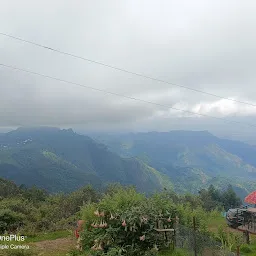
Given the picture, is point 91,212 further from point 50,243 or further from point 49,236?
point 49,236

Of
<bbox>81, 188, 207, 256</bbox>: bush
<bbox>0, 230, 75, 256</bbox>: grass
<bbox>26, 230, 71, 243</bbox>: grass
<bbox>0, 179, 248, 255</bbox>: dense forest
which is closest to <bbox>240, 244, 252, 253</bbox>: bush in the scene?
<bbox>0, 179, 248, 255</bbox>: dense forest

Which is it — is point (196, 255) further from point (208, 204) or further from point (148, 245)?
point (208, 204)

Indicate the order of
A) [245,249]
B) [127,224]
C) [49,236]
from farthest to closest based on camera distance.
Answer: [49,236] < [245,249] < [127,224]

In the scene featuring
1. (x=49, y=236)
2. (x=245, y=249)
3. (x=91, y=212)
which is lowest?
(x=245, y=249)

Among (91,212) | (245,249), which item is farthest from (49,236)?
(245,249)

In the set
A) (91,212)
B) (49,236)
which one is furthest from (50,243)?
(91,212)

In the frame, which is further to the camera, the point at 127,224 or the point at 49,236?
the point at 49,236

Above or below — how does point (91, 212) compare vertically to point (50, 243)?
above

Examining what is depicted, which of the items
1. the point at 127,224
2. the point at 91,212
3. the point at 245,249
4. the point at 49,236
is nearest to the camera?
the point at 127,224

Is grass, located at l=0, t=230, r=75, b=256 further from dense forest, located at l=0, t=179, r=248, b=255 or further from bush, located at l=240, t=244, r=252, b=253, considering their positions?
bush, located at l=240, t=244, r=252, b=253

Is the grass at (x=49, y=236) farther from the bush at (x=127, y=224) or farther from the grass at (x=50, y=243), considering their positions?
the bush at (x=127, y=224)

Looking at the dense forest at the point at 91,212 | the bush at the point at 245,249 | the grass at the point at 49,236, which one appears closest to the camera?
the dense forest at the point at 91,212

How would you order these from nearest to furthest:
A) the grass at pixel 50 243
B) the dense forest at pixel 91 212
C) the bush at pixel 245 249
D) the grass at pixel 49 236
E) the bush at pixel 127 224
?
the bush at pixel 127 224
the dense forest at pixel 91 212
the grass at pixel 50 243
the bush at pixel 245 249
the grass at pixel 49 236

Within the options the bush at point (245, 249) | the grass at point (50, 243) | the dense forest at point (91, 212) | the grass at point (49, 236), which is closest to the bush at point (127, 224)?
the dense forest at point (91, 212)
